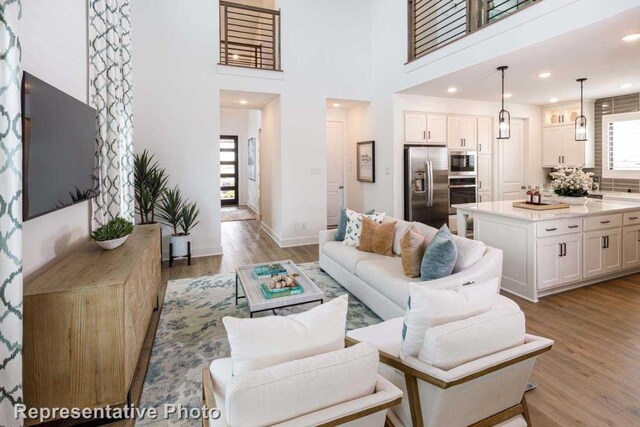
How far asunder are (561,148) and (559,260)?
4314 mm

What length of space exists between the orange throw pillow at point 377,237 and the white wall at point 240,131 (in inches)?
328

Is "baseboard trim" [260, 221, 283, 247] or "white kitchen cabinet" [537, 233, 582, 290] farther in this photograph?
"baseboard trim" [260, 221, 283, 247]

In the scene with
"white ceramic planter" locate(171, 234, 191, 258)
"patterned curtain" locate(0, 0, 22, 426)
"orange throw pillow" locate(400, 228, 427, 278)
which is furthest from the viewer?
"white ceramic planter" locate(171, 234, 191, 258)

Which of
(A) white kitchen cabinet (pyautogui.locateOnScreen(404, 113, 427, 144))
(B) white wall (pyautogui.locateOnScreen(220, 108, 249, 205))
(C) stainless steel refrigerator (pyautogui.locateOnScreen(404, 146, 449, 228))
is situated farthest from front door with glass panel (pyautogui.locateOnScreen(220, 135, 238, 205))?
(C) stainless steel refrigerator (pyautogui.locateOnScreen(404, 146, 449, 228))

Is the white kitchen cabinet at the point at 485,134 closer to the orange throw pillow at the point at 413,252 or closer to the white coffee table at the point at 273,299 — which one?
the orange throw pillow at the point at 413,252

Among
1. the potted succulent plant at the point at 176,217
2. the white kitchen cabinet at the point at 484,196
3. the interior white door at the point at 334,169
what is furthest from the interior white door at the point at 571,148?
the potted succulent plant at the point at 176,217

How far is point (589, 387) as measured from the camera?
2.14 meters

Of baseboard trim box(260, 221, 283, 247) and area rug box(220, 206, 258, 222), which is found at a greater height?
area rug box(220, 206, 258, 222)

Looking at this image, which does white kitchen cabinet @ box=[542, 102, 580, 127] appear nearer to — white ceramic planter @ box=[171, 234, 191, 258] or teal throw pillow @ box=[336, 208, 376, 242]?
teal throw pillow @ box=[336, 208, 376, 242]

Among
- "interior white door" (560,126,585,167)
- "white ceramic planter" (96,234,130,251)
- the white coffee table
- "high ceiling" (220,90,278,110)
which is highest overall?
"high ceiling" (220,90,278,110)

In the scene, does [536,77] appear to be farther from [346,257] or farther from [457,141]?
[346,257]

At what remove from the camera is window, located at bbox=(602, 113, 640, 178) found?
5.86 metres

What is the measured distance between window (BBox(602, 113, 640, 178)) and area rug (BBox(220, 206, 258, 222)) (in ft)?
25.0

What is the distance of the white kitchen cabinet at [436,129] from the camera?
639 cm
